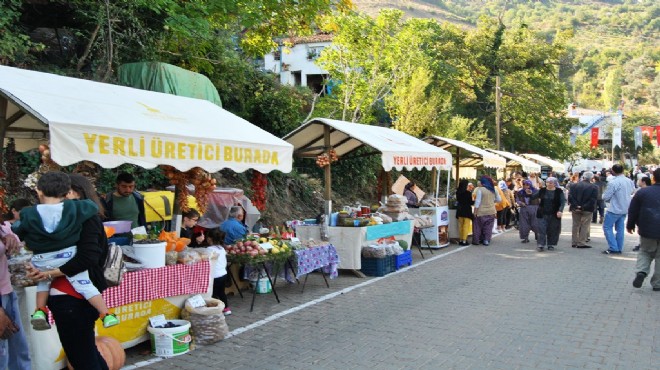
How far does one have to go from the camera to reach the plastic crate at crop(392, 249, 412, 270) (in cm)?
1035

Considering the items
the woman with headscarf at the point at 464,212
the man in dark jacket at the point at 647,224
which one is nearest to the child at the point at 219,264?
the man in dark jacket at the point at 647,224

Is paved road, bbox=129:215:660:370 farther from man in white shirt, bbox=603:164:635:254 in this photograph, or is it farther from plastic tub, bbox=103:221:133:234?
man in white shirt, bbox=603:164:635:254

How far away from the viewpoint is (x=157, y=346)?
18.1 ft

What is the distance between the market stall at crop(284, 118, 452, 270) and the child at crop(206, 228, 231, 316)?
3.00 m

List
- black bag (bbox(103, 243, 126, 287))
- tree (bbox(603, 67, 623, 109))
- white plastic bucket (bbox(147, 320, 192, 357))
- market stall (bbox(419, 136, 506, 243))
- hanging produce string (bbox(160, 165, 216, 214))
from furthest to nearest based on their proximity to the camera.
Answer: tree (bbox(603, 67, 623, 109)) → market stall (bbox(419, 136, 506, 243)) → hanging produce string (bbox(160, 165, 216, 214)) → white plastic bucket (bbox(147, 320, 192, 357)) → black bag (bbox(103, 243, 126, 287))

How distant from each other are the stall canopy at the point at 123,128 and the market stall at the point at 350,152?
2.52m

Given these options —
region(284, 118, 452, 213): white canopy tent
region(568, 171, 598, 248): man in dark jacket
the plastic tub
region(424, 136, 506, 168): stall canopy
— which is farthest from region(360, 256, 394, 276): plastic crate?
region(424, 136, 506, 168): stall canopy

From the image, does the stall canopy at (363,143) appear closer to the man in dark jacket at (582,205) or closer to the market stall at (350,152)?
the market stall at (350,152)

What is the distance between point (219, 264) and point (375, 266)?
3.81 metres

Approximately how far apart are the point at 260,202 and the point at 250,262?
14.9 ft

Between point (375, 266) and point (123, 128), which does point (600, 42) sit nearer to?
point (375, 266)

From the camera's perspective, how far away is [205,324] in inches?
231

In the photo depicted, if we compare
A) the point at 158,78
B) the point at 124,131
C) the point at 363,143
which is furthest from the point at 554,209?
the point at 124,131

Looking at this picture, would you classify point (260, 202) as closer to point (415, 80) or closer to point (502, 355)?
point (502, 355)
